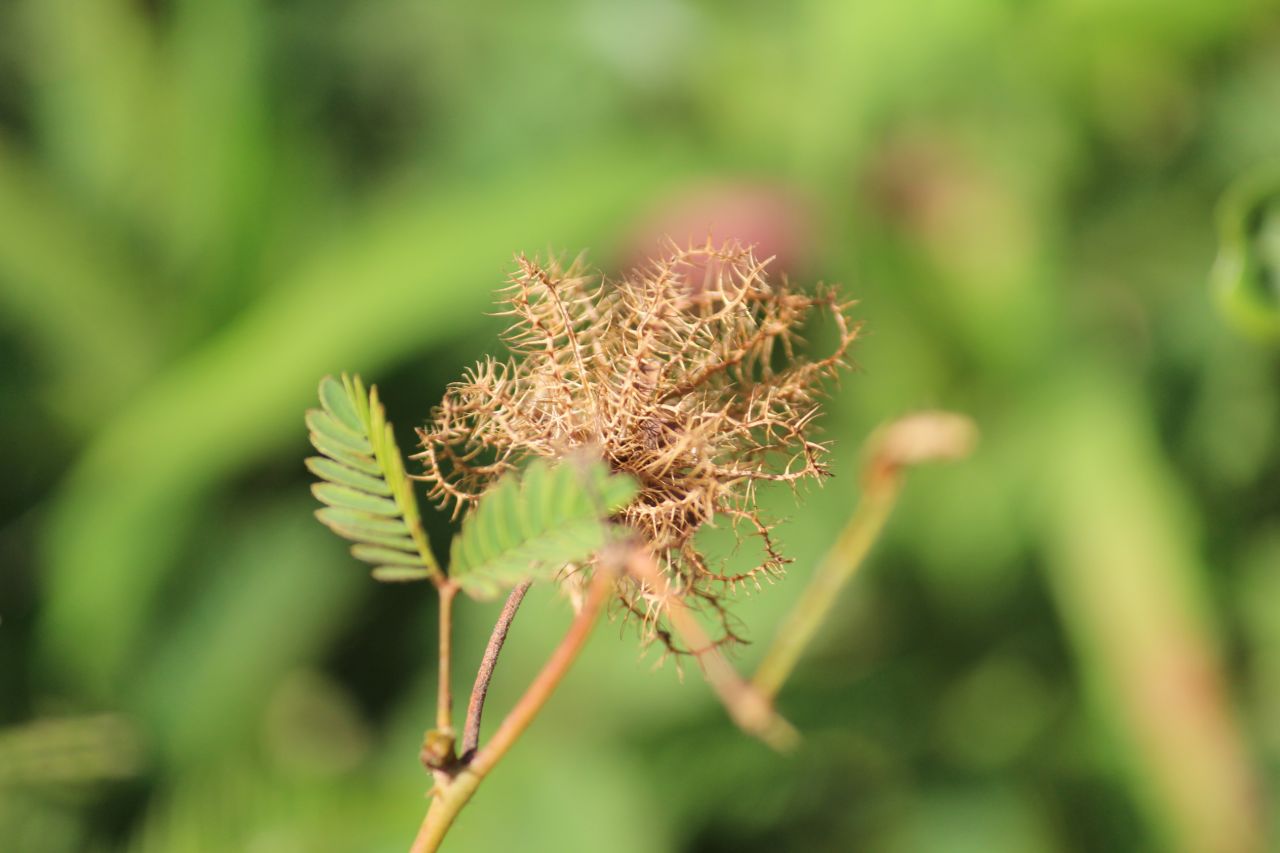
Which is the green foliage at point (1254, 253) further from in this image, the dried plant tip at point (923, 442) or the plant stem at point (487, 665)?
the plant stem at point (487, 665)

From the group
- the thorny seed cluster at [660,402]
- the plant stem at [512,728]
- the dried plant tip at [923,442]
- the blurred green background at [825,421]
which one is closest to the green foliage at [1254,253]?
the dried plant tip at [923,442]

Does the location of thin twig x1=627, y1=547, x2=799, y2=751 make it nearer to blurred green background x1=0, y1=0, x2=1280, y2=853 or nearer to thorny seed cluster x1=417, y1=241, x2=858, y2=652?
thorny seed cluster x1=417, y1=241, x2=858, y2=652

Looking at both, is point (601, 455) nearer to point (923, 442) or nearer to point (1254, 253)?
point (923, 442)

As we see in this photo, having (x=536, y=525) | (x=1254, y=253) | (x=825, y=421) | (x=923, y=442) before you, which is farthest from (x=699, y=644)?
(x=825, y=421)

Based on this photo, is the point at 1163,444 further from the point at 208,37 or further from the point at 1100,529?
the point at 208,37

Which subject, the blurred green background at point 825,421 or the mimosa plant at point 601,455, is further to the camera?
the blurred green background at point 825,421

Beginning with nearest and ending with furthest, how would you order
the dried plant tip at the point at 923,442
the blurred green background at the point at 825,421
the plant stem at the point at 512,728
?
the plant stem at the point at 512,728, the dried plant tip at the point at 923,442, the blurred green background at the point at 825,421

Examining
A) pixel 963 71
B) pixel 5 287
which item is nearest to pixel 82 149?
pixel 5 287

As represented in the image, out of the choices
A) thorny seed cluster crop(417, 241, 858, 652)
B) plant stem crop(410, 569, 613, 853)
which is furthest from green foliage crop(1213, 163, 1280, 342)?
plant stem crop(410, 569, 613, 853)
